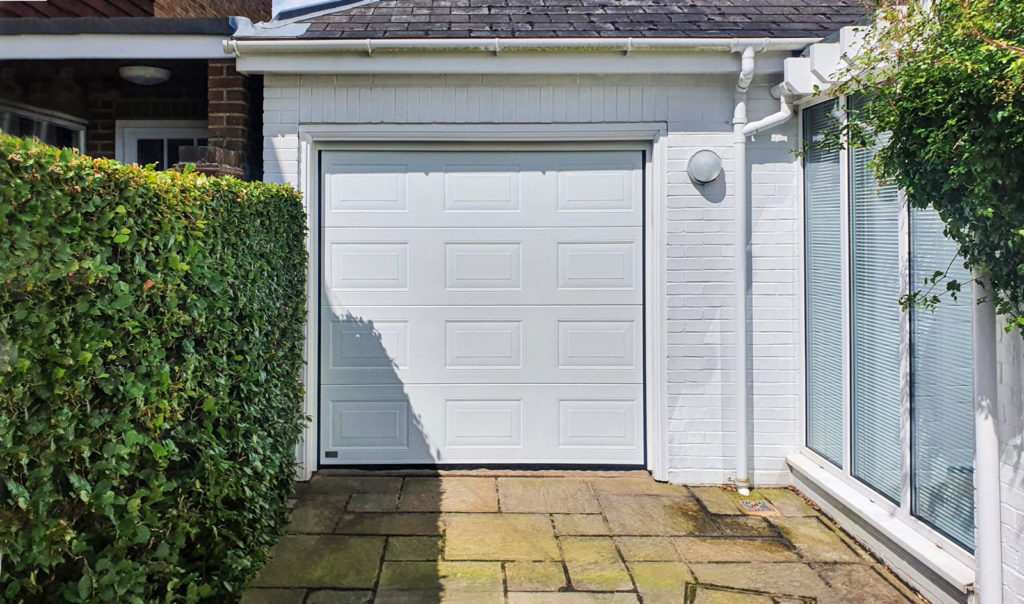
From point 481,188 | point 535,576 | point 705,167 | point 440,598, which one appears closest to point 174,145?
point 481,188

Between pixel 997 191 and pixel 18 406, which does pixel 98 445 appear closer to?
pixel 18 406

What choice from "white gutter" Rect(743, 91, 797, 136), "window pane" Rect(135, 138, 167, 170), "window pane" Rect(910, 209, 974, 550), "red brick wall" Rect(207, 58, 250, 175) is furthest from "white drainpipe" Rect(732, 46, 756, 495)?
"window pane" Rect(135, 138, 167, 170)

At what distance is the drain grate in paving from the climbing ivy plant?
2.02 metres

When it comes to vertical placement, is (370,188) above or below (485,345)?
above

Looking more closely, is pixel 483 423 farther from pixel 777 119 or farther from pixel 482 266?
pixel 777 119

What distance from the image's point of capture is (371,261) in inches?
178

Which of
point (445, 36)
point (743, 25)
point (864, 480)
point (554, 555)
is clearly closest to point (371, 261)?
point (445, 36)

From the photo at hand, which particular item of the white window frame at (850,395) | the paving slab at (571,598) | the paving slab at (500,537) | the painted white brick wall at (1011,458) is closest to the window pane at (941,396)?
the white window frame at (850,395)

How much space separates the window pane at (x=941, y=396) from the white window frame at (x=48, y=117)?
5.78m

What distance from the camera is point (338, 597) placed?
289 cm

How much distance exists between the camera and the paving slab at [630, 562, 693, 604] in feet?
9.57

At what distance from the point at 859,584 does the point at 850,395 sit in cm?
108

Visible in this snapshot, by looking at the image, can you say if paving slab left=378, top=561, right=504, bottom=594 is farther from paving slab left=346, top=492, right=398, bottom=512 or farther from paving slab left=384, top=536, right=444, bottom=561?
paving slab left=346, top=492, right=398, bottom=512

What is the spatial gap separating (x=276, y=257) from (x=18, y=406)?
5.92ft
